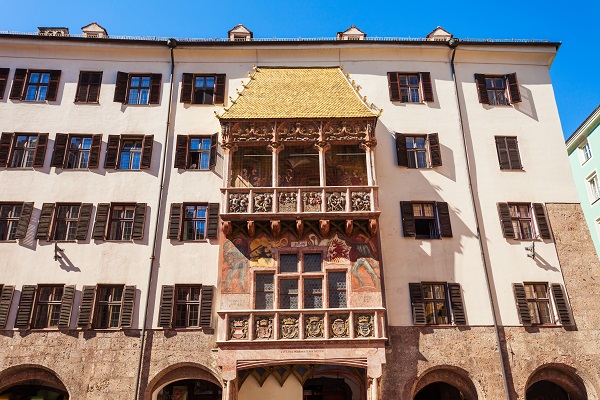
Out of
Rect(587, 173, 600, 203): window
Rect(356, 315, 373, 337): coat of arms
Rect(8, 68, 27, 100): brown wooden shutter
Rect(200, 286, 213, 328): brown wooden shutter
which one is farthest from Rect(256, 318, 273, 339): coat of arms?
Rect(587, 173, 600, 203): window

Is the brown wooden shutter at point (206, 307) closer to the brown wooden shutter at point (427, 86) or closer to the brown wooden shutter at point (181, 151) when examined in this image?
the brown wooden shutter at point (181, 151)

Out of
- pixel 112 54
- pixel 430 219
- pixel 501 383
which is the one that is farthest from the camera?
pixel 112 54

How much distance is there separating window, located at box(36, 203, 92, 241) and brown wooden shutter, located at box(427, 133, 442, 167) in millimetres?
16513

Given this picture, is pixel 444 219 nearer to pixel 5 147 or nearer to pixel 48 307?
pixel 48 307

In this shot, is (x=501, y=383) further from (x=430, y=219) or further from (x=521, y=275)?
(x=430, y=219)

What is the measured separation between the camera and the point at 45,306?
2170cm

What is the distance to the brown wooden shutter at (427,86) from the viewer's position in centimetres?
2625

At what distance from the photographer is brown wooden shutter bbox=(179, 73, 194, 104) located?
25.9 metres

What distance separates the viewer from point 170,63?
26.8 m

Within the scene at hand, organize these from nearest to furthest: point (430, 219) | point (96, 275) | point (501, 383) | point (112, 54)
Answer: point (501, 383) < point (96, 275) < point (430, 219) < point (112, 54)

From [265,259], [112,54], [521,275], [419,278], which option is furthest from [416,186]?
[112,54]

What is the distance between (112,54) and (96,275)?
12.1 metres

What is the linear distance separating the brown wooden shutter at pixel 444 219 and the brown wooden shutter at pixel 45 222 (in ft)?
58.8

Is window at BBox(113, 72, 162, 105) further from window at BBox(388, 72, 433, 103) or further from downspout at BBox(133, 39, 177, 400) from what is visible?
window at BBox(388, 72, 433, 103)
